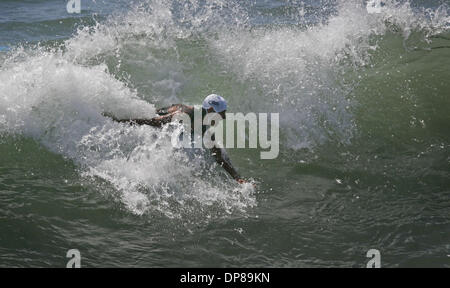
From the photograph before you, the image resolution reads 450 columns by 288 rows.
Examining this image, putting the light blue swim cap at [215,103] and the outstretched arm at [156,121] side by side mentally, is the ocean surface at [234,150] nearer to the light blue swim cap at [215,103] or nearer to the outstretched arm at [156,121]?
the outstretched arm at [156,121]

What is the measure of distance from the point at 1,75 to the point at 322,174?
14.5 ft

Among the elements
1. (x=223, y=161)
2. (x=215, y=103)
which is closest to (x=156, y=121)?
(x=215, y=103)

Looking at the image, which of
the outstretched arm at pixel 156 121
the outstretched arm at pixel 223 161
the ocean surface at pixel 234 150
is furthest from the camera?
the outstretched arm at pixel 156 121

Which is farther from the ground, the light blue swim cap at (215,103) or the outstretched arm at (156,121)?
the light blue swim cap at (215,103)

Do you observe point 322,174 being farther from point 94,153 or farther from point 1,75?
point 1,75

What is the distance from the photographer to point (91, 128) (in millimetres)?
6172

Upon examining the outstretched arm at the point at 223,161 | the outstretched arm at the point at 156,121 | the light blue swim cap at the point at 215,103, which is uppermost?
the light blue swim cap at the point at 215,103

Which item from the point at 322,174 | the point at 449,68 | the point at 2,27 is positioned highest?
the point at 2,27

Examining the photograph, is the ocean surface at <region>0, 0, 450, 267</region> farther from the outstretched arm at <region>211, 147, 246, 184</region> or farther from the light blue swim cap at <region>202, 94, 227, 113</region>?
the light blue swim cap at <region>202, 94, 227, 113</region>

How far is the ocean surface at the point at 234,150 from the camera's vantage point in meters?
4.69

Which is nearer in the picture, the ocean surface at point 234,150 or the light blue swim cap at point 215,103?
the ocean surface at point 234,150

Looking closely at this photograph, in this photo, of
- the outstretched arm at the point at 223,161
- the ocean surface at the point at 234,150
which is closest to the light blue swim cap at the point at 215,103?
the outstretched arm at the point at 223,161

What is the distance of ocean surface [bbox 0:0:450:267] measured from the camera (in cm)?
469
